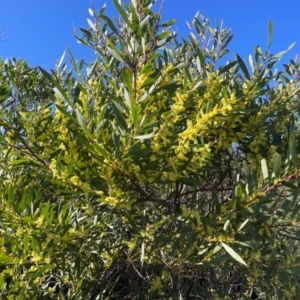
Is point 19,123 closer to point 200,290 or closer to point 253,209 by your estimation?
point 253,209

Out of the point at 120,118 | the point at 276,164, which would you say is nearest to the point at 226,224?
the point at 276,164

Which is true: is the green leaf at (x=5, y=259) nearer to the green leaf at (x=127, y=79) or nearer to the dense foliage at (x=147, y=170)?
the dense foliage at (x=147, y=170)

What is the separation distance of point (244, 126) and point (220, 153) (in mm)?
249

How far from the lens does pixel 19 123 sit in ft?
5.23

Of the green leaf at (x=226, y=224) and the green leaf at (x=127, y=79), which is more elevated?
the green leaf at (x=127, y=79)

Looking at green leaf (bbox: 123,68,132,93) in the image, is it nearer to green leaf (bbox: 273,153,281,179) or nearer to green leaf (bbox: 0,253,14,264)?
green leaf (bbox: 273,153,281,179)

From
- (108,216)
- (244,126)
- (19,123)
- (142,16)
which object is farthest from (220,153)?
(19,123)

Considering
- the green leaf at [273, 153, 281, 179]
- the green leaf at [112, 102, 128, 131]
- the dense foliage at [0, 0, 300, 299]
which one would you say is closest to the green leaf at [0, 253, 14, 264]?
the dense foliage at [0, 0, 300, 299]

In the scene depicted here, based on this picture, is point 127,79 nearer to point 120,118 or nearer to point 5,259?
point 120,118

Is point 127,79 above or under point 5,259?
above

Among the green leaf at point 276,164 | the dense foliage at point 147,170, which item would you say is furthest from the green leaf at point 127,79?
the green leaf at point 276,164

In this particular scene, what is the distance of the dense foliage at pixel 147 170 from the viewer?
1235mm

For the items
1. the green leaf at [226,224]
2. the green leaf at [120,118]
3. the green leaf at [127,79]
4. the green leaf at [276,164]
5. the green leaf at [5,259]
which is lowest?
the green leaf at [5,259]

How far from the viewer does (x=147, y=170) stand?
4.49 ft
